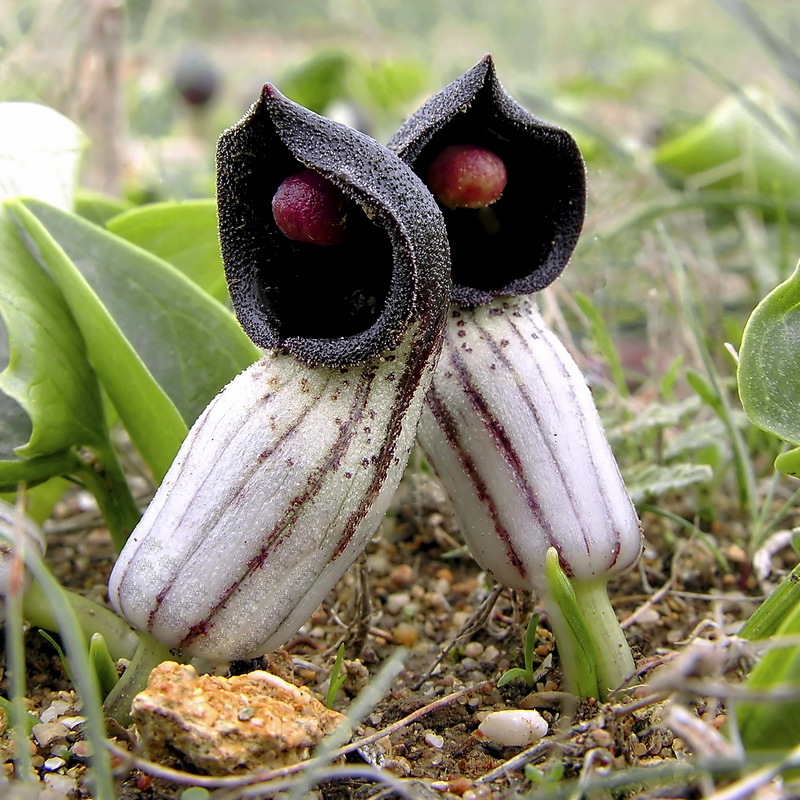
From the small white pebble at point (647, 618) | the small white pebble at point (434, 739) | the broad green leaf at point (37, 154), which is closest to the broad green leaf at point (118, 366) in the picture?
the broad green leaf at point (37, 154)

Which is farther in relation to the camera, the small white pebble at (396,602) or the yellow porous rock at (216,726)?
the small white pebble at (396,602)

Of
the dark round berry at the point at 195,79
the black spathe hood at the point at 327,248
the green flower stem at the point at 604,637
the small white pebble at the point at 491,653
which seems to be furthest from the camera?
the dark round berry at the point at 195,79

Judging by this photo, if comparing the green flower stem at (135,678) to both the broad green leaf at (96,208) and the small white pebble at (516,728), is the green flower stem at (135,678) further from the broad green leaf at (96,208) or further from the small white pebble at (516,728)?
the broad green leaf at (96,208)

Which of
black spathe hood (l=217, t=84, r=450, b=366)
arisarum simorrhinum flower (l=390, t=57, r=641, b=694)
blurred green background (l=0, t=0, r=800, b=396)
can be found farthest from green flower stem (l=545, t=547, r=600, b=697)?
blurred green background (l=0, t=0, r=800, b=396)

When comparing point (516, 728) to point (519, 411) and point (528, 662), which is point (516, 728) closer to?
point (528, 662)

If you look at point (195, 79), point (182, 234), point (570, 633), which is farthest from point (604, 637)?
point (195, 79)

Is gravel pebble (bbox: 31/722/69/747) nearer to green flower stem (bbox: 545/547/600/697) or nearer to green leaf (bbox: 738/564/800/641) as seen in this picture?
green flower stem (bbox: 545/547/600/697)

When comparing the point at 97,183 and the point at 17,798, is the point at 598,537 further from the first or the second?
the point at 97,183
